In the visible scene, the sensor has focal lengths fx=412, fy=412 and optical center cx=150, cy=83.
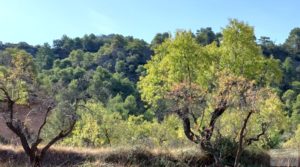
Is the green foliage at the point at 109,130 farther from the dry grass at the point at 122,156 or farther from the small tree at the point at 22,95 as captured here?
the small tree at the point at 22,95

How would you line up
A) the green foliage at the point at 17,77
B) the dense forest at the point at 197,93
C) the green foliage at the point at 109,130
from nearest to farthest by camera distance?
the green foliage at the point at 17,77 < the dense forest at the point at 197,93 < the green foliage at the point at 109,130

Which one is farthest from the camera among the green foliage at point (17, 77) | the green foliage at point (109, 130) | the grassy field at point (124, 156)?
the green foliage at point (109, 130)

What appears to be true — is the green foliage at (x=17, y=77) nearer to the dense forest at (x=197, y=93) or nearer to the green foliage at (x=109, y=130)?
the dense forest at (x=197, y=93)

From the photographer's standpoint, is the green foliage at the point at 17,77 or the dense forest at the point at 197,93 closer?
the green foliage at the point at 17,77

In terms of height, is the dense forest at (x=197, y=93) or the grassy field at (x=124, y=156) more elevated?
the dense forest at (x=197, y=93)

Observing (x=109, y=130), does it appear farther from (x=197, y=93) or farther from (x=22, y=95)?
(x=22, y=95)

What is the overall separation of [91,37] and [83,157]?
9966 cm

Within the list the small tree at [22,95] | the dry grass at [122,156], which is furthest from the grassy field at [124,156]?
the small tree at [22,95]

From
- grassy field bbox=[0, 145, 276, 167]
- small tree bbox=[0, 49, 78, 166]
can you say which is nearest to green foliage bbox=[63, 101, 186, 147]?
grassy field bbox=[0, 145, 276, 167]

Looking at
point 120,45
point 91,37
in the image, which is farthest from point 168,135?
point 91,37

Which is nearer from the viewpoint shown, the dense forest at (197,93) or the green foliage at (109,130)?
the dense forest at (197,93)

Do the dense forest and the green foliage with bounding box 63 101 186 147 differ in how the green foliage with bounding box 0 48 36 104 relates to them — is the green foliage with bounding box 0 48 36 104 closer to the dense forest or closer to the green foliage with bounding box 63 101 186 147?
the dense forest

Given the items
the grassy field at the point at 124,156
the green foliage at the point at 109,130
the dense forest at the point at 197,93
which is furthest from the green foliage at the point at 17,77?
the green foliage at the point at 109,130

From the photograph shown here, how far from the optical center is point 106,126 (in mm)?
31531
